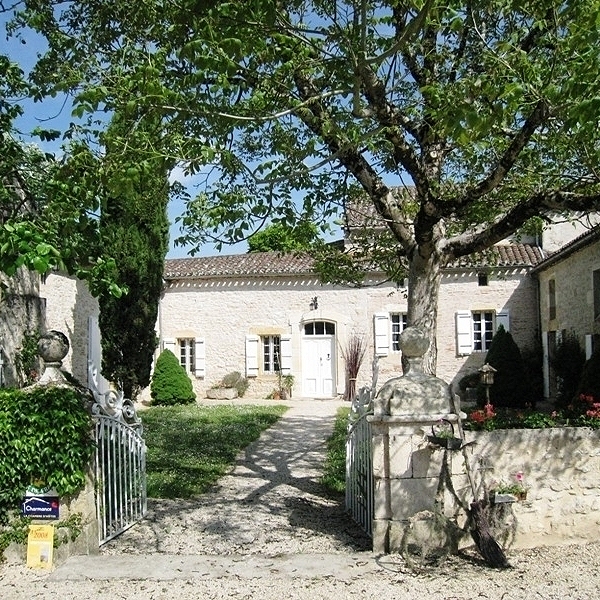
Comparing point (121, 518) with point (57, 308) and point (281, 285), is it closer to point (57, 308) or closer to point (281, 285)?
point (57, 308)

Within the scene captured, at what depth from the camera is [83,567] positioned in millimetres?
4961

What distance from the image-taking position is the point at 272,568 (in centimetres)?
496

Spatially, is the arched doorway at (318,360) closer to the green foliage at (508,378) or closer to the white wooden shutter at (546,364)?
the green foliage at (508,378)

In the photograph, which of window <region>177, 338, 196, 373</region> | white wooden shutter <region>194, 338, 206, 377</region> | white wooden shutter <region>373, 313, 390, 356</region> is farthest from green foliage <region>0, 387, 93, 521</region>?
window <region>177, 338, 196, 373</region>

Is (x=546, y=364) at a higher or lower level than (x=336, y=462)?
higher

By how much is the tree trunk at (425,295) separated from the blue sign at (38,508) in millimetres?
4057

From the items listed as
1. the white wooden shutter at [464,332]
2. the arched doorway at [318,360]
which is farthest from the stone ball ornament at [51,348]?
the arched doorway at [318,360]

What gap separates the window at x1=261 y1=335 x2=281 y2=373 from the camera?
20016 millimetres

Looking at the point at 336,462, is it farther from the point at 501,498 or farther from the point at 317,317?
the point at 317,317

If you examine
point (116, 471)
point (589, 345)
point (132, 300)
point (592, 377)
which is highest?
point (132, 300)

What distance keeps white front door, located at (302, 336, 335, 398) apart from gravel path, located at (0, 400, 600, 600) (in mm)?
12727

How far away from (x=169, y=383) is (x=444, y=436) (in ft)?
46.7

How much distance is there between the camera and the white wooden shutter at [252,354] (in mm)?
19906

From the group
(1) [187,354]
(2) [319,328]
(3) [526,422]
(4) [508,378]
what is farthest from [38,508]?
(1) [187,354]
